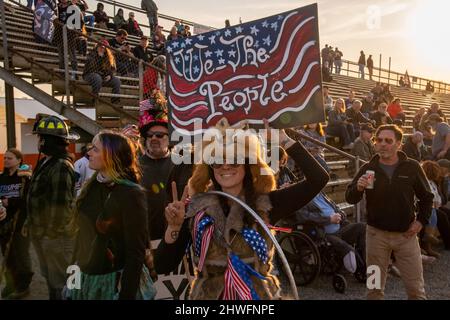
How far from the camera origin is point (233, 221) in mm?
2055

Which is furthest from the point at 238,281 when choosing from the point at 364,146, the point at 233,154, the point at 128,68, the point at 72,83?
the point at 128,68

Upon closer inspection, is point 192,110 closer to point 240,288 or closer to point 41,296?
point 240,288

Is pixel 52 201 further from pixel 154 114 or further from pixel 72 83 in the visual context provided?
pixel 72 83

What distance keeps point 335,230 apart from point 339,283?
655mm

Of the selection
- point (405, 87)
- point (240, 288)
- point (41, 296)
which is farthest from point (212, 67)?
point (405, 87)

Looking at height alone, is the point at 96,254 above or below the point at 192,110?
below

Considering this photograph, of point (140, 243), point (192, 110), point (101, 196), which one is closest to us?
point (140, 243)

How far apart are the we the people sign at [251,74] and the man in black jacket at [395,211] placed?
1.27 metres

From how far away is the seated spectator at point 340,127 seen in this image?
10.3 metres

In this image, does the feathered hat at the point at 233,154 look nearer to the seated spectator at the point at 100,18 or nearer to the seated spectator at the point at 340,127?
the seated spectator at the point at 340,127

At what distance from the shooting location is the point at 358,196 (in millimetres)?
4207

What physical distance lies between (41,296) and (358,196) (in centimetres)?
371

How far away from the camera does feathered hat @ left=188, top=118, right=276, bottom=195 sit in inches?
83.0
